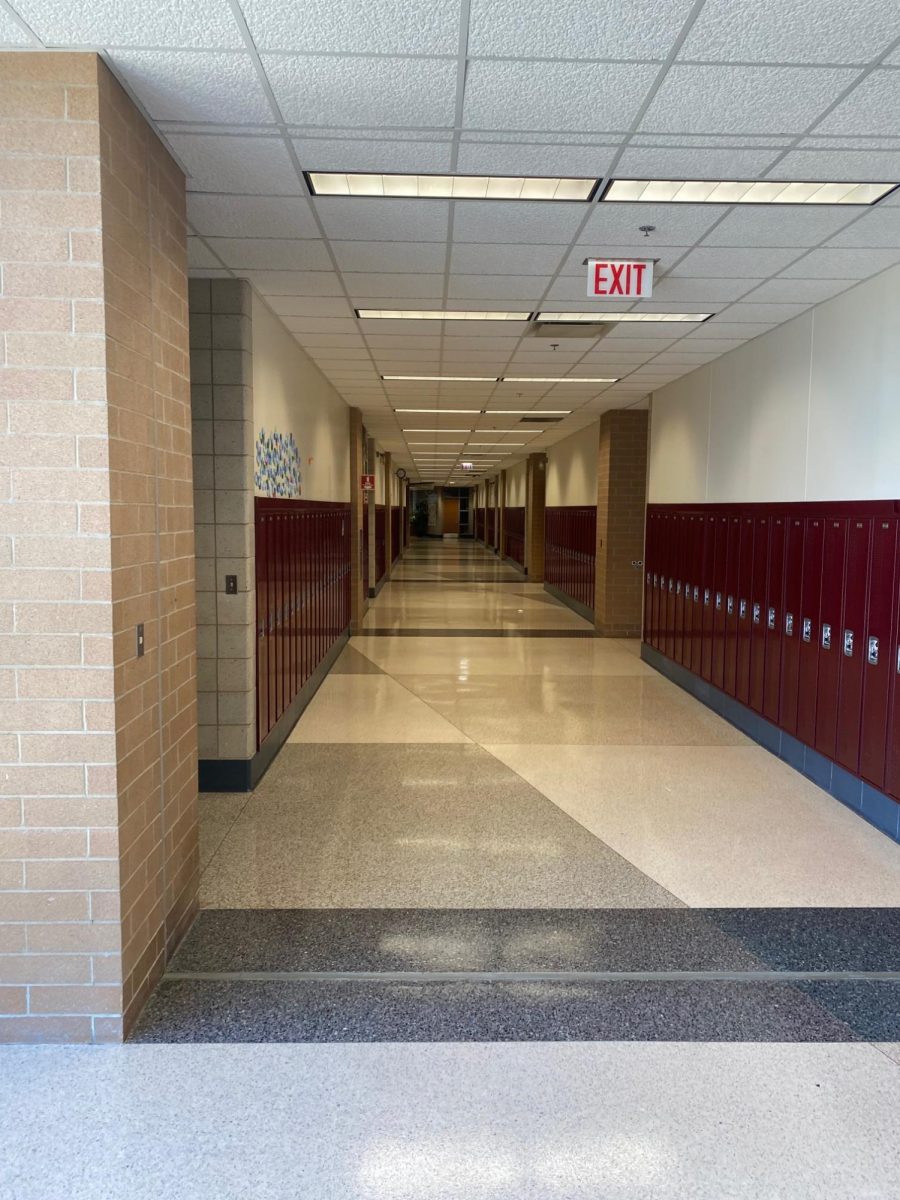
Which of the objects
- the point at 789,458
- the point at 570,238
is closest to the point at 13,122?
the point at 570,238

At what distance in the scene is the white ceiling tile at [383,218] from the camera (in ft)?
11.6

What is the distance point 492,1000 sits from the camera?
279 centimetres

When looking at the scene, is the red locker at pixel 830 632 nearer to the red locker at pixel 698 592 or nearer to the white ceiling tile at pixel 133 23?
the red locker at pixel 698 592

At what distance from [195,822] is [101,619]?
50.2 inches

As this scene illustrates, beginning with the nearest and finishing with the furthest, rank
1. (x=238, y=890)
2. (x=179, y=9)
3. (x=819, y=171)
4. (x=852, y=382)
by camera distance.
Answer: (x=179, y=9), (x=819, y=171), (x=238, y=890), (x=852, y=382)

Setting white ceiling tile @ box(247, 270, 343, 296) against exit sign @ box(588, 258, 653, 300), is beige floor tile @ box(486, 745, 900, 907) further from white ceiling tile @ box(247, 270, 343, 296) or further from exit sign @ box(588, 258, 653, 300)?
white ceiling tile @ box(247, 270, 343, 296)

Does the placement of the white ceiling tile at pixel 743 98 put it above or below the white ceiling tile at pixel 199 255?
above

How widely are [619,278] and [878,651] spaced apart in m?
2.38

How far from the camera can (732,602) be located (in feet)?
22.0

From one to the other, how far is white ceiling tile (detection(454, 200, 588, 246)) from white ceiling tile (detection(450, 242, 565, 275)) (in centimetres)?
10

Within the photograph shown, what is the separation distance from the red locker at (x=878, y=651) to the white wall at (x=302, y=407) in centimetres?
358

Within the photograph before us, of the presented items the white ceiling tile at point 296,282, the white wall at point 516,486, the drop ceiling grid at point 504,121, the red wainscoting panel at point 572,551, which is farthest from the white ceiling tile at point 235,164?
the white wall at point 516,486

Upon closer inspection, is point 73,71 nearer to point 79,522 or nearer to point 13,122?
point 13,122

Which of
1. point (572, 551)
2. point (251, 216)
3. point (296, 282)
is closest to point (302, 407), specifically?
point (296, 282)
